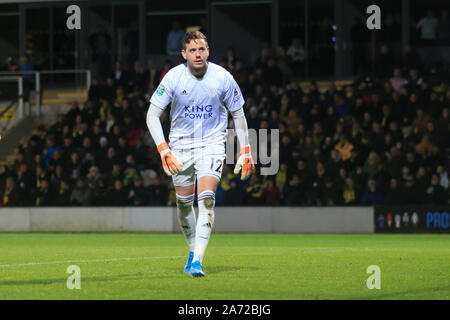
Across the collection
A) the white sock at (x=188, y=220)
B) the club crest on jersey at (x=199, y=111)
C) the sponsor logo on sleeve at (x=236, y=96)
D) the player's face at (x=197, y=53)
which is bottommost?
the white sock at (x=188, y=220)

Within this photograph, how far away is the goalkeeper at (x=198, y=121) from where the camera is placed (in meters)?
Answer: 10.1

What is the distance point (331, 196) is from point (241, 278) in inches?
494

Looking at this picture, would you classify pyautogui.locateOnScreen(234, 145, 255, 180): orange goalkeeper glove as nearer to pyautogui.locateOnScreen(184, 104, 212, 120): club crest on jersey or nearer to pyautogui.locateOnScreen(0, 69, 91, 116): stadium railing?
pyautogui.locateOnScreen(184, 104, 212, 120): club crest on jersey

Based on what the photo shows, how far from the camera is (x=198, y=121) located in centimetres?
1026

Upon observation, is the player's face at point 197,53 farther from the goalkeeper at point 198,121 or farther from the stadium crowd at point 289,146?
the stadium crowd at point 289,146

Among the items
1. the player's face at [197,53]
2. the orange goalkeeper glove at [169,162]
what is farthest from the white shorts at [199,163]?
the player's face at [197,53]

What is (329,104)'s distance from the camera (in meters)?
23.9

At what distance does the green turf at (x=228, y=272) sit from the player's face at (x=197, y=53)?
7.12 feet

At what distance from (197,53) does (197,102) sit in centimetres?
51

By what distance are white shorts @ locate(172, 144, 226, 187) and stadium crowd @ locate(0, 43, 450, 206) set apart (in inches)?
464

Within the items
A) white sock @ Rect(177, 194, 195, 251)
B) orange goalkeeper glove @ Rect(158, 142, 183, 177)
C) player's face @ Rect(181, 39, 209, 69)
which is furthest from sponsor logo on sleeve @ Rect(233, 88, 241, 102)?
white sock @ Rect(177, 194, 195, 251)

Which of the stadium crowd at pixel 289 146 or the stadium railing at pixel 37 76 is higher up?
the stadium railing at pixel 37 76

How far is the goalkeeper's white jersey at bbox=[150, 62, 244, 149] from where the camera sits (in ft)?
33.4

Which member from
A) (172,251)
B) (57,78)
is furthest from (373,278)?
(57,78)
